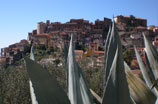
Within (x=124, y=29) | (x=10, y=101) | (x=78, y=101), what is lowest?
(x=10, y=101)

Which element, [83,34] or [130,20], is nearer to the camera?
[83,34]

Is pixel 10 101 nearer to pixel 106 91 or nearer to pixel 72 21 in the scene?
pixel 106 91

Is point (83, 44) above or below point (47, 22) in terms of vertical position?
below

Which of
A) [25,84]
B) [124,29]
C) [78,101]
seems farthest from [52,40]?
[78,101]

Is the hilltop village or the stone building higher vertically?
the stone building

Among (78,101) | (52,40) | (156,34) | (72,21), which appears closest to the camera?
(78,101)

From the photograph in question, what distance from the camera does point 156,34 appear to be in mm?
46406

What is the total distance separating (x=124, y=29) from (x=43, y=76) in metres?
47.8

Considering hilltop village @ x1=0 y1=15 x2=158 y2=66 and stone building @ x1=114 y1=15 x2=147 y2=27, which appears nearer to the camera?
hilltop village @ x1=0 y1=15 x2=158 y2=66

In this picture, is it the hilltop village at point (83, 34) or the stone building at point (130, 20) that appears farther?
the stone building at point (130, 20)

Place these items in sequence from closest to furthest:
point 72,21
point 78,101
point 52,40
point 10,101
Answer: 1. point 78,101
2. point 10,101
3. point 52,40
4. point 72,21

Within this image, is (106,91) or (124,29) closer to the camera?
(106,91)

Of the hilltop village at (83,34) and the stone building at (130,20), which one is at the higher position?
the stone building at (130,20)

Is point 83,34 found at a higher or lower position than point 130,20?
lower
